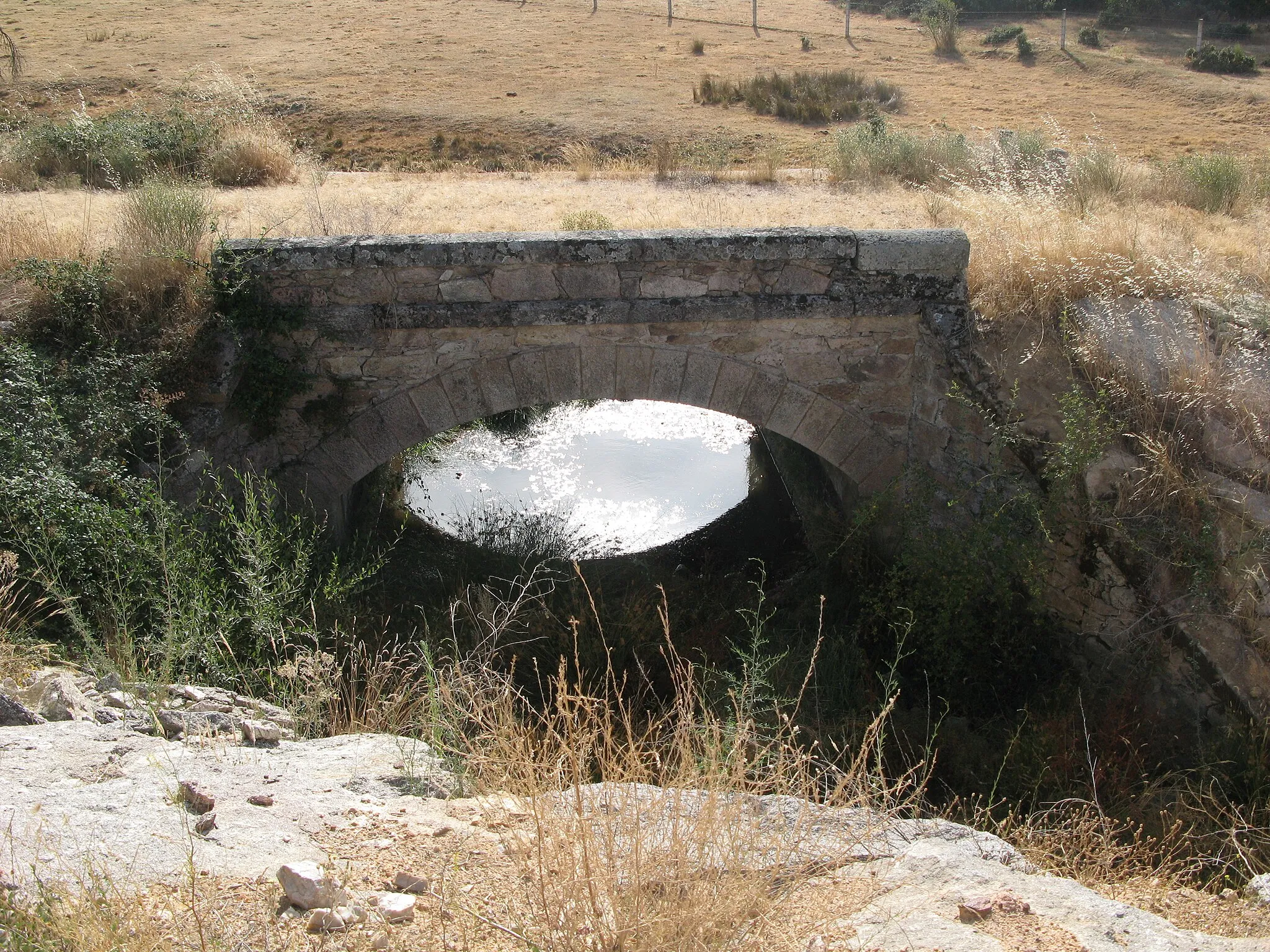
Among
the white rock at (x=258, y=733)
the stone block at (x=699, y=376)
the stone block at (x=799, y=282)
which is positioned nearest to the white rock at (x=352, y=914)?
the white rock at (x=258, y=733)

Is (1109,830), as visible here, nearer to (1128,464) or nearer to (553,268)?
(1128,464)

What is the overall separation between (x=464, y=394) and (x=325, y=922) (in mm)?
4285

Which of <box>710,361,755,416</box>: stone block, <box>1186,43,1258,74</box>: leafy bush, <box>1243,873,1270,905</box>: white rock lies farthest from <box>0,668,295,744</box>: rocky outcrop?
<box>1186,43,1258,74</box>: leafy bush

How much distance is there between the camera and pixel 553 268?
600cm

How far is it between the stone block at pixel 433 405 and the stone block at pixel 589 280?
1085 millimetres

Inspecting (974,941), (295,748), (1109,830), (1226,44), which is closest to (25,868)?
(295,748)

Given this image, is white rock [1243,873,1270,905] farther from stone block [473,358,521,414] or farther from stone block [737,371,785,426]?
stone block [473,358,521,414]

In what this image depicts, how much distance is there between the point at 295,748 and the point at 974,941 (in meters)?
2.52

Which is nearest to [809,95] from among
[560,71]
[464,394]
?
[560,71]

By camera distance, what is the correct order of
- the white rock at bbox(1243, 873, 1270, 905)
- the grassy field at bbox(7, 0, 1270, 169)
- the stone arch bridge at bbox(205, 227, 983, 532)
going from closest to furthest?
the white rock at bbox(1243, 873, 1270, 905) < the stone arch bridge at bbox(205, 227, 983, 532) < the grassy field at bbox(7, 0, 1270, 169)

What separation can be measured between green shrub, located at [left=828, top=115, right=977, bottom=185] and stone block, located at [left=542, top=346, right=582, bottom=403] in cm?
528

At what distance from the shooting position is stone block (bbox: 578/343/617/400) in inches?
245

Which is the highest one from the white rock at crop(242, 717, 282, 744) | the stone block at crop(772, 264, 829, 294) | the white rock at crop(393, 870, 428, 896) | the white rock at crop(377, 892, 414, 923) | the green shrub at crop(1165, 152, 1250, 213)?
the green shrub at crop(1165, 152, 1250, 213)

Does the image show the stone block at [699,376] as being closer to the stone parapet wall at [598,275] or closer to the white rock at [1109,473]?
the stone parapet wall at [598,275]
